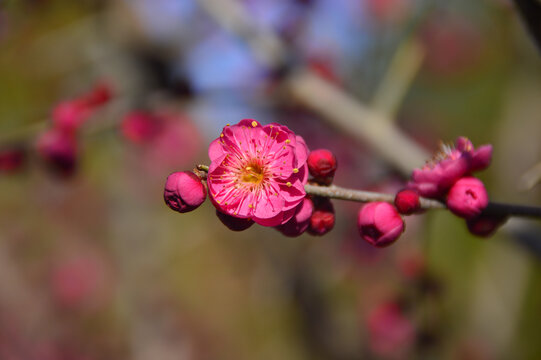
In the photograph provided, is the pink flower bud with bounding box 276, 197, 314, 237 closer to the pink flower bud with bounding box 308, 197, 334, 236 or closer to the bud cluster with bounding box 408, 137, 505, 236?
the pink flower bud with bounding box 308, 197, 334, 236

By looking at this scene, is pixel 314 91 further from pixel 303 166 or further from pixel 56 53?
pixel 56 53

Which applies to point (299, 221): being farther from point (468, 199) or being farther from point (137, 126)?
point (137, 126)

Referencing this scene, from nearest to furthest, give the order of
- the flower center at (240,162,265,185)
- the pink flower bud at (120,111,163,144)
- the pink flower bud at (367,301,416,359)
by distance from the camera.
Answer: the flower center at (240,162,265,185) → the pink flower bud at (120,111,163,144) → the pink flower bud at (367,301,416,359)

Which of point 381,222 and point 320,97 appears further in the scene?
point 320,97

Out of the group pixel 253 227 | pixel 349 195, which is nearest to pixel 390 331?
pixel 253 227

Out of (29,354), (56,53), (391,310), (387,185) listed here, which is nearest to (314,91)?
(387,185)

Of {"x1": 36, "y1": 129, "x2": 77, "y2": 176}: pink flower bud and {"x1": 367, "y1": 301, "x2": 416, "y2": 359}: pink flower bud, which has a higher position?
{"x1": 36, "y1": 129, "x2": 77, "y2": 176}: pink flower bud

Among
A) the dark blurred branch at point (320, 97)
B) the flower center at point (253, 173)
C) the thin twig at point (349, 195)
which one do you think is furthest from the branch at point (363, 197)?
the dark blurred branch at point (320, 97)

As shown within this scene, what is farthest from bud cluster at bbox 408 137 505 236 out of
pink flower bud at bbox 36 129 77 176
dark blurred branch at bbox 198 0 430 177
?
pink flower bud at bbox 36 129 77 176
